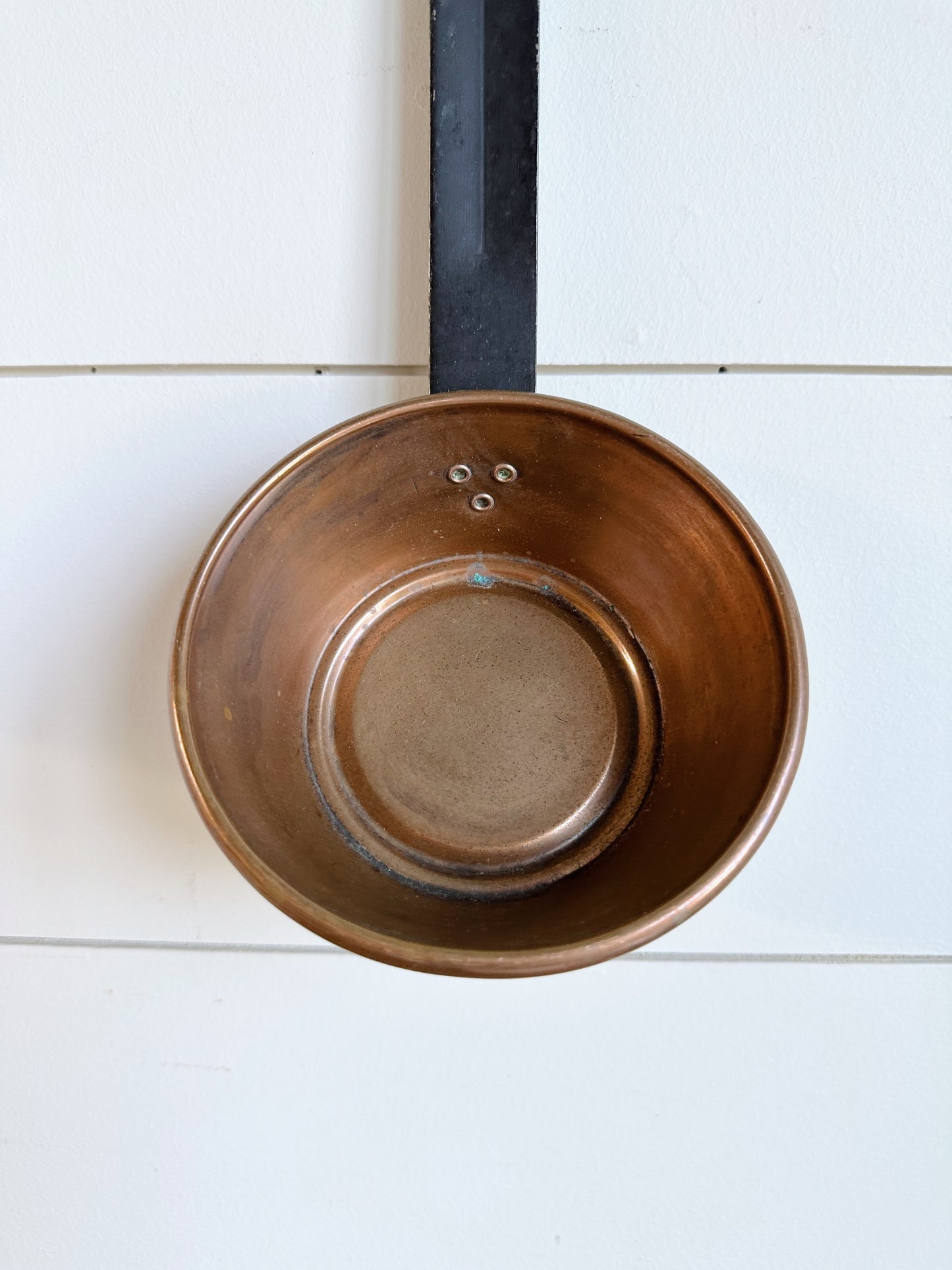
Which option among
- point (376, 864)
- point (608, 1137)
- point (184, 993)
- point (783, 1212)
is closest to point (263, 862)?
point (376, 864)

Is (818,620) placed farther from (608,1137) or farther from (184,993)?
(184,993)

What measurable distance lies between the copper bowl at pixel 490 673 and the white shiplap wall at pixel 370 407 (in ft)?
0.27

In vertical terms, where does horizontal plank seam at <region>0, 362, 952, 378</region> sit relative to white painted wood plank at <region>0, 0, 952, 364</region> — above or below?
below

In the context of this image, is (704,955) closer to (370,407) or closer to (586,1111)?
(586,1111)

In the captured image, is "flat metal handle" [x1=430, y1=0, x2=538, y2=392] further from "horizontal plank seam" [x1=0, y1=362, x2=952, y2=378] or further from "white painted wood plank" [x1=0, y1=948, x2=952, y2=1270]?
"white painted wood plank" [x1=0, y1=948, x2=952, y2=1270]

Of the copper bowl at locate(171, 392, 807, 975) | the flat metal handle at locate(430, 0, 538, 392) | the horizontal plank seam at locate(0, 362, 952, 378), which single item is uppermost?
the flat metal handle at locate(430, 0, 538, 392)

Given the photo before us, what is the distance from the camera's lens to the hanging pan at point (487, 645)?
0.47 m

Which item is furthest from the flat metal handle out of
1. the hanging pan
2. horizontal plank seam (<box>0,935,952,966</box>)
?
horizontal plank seam (<box>0,935,952,966</box>)

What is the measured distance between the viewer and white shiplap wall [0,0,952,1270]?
574 millimetres

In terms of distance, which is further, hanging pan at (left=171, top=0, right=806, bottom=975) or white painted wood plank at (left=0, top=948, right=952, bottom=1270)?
white painted wood plank at (left=0, top=948, right=952, bottom=1270)

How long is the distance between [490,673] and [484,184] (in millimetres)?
300

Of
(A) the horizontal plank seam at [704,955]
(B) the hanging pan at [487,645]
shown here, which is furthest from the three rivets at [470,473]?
(A) the horizontal plank seam at [704,955]

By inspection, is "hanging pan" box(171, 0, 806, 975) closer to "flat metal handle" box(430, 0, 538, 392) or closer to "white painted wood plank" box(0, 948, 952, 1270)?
"flat metal handle" box(430, 0, 538, 392)

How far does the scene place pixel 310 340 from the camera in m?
Result: 0.58
